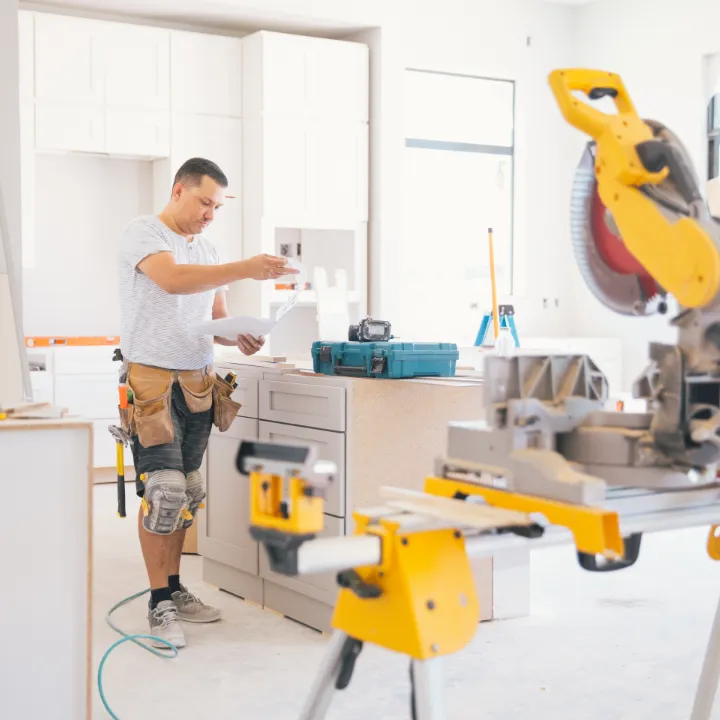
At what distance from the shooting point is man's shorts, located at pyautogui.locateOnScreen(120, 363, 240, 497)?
3.11m

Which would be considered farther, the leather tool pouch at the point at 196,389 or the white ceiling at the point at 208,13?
the white ceiling at the point at 208,13

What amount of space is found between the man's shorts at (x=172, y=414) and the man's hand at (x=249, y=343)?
0.13m

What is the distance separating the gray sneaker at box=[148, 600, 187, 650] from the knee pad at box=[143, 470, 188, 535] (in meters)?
0.22

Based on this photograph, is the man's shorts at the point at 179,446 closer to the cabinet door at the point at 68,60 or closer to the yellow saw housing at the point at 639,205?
the yellow saw housing at the point at 639,205

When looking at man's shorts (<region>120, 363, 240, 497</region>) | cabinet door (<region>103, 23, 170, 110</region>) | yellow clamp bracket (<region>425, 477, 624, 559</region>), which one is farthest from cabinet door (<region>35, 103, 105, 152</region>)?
yellow clamp bracket (<region>425, 477, 624, 559</region>)

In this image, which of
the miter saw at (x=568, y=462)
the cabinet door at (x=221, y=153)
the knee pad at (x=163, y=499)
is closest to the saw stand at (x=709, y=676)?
the miter saw at (x=568, y=462)

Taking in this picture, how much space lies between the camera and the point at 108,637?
323cm

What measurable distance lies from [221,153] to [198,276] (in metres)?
4.07

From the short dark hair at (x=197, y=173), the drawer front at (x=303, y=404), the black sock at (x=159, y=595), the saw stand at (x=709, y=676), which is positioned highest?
the short dark hair at (x=197, y=173)

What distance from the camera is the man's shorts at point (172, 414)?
3.11m

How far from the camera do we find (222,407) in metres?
3.32

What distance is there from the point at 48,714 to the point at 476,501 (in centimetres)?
116

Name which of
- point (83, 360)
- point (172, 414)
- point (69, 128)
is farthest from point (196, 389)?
point (69, 128)

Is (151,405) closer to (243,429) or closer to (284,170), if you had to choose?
(243,429)
